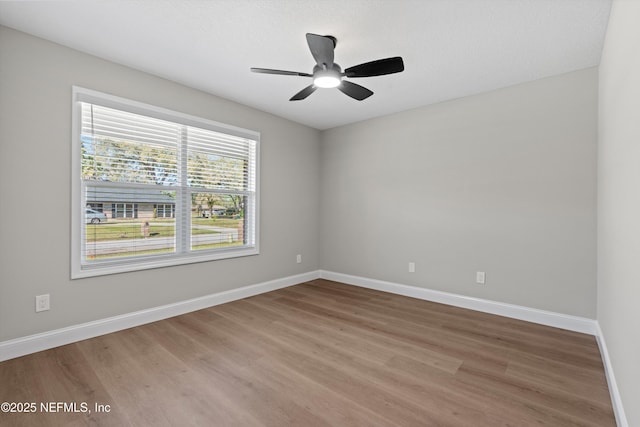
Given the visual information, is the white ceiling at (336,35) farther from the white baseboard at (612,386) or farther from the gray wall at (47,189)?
the white baseboard at (612,386)

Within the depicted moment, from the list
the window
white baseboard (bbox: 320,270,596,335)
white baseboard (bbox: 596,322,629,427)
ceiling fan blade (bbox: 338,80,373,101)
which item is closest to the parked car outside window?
the window

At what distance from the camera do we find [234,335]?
8.80ft

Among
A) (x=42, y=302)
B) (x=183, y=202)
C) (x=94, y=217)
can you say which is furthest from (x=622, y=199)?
(x=42, y=302)

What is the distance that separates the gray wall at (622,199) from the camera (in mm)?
1293

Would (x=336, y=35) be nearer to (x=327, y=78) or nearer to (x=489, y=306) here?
(x=327, y=78)

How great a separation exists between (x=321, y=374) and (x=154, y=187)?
96.0 inches

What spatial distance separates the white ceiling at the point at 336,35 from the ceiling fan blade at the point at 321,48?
0.84 feet

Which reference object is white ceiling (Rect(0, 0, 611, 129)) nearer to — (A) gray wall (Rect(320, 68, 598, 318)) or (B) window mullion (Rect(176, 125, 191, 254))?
(A) gray wall (Rect(320, 68, 598, 318))

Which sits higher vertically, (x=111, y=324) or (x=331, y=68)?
(x=331, y=68)

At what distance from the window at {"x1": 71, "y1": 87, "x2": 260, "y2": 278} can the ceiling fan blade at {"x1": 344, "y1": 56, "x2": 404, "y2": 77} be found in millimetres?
2004

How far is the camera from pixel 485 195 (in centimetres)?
333

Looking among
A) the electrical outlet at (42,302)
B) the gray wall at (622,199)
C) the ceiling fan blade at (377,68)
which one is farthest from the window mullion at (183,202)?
the gray wall at (622,199)

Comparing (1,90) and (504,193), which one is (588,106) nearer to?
(504,193)

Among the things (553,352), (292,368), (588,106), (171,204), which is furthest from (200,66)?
(553,352)
